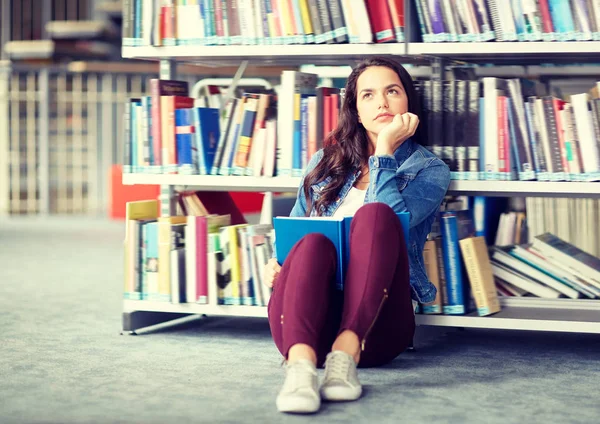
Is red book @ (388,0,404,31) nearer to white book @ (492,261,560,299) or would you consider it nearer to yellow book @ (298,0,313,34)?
yellow book @ (298,0,313,34)

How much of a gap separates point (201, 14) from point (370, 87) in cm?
65

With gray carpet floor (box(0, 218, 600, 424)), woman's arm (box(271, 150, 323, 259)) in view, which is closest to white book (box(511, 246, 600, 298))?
gray carpet floor (box(0, 218, 600, 424))

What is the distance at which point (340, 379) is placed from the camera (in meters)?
2.12

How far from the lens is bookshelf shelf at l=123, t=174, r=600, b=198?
8.59 ft

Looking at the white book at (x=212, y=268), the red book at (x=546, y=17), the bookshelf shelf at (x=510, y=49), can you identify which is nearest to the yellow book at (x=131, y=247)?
the white book at (x=212, y=268)

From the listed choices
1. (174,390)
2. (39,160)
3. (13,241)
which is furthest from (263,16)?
(39,160)

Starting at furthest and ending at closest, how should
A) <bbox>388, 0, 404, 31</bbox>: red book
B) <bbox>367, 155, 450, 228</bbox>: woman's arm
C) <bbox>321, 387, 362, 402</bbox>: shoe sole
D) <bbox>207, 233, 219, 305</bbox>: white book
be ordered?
1. <bbox>207, 233, 219, 305</bbox>: white book
2. <bbox>388, 0, 404, 31</bbox>: red book
3. <bbox>367, 155, 450, 228</bbox>: woman's arm
4. <bbox>321, 387, 362, 402</bbox>: shoe sole

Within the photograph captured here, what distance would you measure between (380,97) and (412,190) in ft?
0.93

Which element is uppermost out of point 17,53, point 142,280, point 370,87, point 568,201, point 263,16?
point 17,53

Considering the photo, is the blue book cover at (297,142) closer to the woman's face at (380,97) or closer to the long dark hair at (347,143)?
the long dark hair at (347,143)

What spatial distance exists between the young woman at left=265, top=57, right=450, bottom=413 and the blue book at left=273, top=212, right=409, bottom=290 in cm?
4

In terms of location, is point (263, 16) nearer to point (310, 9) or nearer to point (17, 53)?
point (310, 9)

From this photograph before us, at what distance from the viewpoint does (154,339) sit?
9.70 feet

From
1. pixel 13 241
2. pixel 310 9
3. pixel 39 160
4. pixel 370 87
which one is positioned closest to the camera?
pixel 370 87
